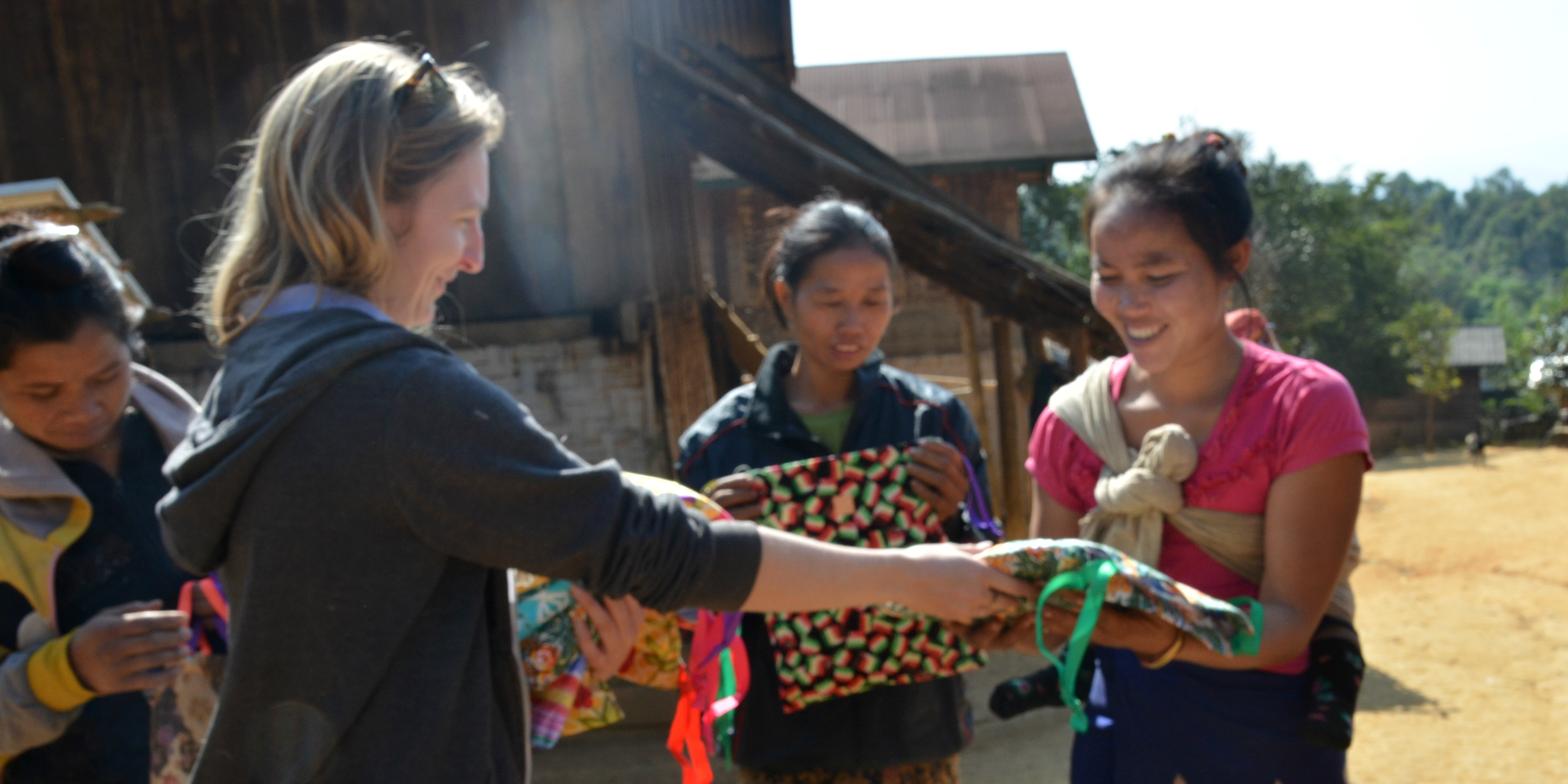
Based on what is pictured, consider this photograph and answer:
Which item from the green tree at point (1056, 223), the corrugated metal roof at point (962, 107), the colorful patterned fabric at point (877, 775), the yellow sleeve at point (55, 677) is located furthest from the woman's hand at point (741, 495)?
the green tree at point (1056, 223)

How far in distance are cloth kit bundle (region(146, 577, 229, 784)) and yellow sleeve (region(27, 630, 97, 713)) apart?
139mm

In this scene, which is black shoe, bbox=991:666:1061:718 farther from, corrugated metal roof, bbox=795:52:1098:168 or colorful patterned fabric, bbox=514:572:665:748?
corrugated metal roof, bbox=795:52:1098:168

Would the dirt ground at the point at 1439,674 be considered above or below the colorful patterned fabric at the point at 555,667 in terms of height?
below

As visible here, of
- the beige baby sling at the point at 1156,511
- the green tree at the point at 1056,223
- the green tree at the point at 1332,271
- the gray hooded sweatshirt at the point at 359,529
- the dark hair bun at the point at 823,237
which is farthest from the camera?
the green tree at the point at 1056,223

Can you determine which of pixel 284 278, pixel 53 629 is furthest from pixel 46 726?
pixel 284 278

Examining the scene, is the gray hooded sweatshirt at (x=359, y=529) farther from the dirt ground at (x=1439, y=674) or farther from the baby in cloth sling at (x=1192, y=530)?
the dirt ground at (x=1439, y=674)

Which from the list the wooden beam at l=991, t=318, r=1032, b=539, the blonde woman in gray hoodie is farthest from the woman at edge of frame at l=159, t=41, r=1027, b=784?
the wooden beam at l=991, t=318, r=1032, b=539

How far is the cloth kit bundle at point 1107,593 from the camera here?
1918 millimetres

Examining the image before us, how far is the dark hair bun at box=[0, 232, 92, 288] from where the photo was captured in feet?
7.22

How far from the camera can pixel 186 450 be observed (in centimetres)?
138

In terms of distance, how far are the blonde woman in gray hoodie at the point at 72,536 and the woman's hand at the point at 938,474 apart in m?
1.58

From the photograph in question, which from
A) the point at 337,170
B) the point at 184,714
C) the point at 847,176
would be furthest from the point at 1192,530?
the point at 847,176

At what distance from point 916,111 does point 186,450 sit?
15.7m

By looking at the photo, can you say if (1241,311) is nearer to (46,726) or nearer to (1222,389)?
(1222,389)
